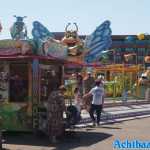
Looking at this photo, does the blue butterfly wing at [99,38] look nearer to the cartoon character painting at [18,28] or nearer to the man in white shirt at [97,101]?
the cartoon character painting at [18,28]

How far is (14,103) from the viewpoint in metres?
14.2

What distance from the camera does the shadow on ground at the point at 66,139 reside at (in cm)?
1327

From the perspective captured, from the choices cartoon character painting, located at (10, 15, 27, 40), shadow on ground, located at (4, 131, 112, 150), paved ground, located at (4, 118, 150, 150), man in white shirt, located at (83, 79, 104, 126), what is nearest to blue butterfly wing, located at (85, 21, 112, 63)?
cartoon character painting, located at (10, 15, 27, 40)

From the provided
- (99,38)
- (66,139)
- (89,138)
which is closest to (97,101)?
(89,138)

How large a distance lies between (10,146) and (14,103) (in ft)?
5.29

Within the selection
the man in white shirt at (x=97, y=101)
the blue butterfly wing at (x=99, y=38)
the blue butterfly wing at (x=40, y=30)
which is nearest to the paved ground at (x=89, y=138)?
the man in white shirt at (x=97, y=101)

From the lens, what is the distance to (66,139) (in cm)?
1422

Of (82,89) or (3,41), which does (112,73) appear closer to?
(82,89)

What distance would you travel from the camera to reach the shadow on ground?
43.5 feet

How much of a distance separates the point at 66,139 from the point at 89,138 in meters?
0.67

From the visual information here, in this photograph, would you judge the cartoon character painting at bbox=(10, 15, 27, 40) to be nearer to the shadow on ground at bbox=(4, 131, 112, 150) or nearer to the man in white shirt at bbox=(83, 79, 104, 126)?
the man in white shirt at bbox=(83, 79, 104, 126)

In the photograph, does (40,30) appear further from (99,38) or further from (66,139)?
(66,139)

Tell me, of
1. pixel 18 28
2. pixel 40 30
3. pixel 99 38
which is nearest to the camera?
pixel 18 28

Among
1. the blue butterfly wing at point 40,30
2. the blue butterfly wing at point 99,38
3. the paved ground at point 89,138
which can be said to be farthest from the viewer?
the blue butterfly wing at point 99,38
